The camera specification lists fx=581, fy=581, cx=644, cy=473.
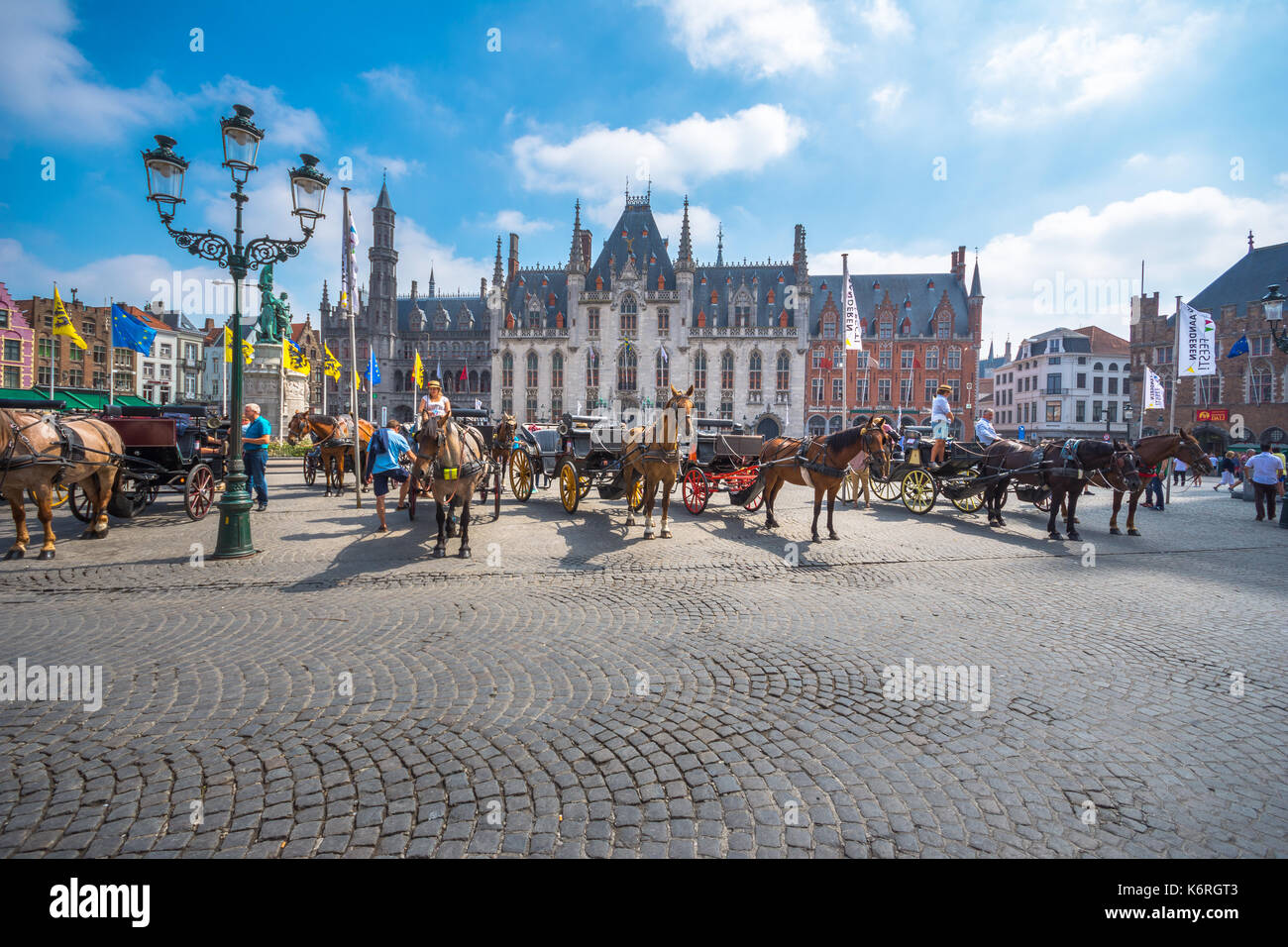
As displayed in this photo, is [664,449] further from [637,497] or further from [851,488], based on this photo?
[851,488]

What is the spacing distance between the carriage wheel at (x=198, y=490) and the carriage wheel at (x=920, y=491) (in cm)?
1433

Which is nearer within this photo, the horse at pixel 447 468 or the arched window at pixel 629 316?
the horse at pixel 447 468

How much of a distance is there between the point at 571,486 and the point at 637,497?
1.37 metres

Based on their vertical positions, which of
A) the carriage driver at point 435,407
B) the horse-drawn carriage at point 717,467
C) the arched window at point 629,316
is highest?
the arched window at point 629,316

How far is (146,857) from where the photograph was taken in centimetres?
228

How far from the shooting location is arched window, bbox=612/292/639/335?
178ft

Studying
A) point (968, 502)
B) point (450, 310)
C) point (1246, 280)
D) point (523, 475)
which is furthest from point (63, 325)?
point (1246, 280)

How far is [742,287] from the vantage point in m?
54.7

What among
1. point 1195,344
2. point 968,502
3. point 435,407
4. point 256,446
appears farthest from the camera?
point 1195,344

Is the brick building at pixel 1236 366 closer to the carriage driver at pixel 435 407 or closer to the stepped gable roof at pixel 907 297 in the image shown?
the stepped gable roof at pixel 907 297

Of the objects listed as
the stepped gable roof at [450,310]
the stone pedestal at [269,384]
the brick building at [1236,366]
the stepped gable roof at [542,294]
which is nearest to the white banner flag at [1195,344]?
the brick building at [1236,366]

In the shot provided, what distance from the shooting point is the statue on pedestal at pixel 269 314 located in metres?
26.6

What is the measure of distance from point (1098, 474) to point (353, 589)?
12452 mm
